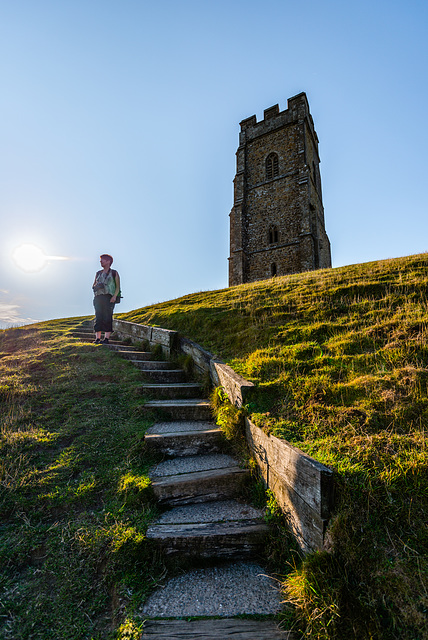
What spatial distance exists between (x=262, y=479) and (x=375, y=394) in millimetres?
1396

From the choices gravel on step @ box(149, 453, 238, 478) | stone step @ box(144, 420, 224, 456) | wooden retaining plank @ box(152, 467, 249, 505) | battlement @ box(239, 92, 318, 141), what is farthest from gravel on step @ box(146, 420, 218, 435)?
battlement @ box(239, 92, 318, 141)

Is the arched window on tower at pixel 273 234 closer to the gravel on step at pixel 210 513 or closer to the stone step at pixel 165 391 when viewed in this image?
the stone step at pixel 165 391

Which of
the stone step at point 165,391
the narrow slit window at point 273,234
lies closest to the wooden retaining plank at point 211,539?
the stone step at point 165,391

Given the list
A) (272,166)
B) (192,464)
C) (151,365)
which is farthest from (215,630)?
(272,166)

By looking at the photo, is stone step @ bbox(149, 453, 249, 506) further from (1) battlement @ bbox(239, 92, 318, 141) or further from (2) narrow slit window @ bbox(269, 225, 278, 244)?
(1) battlement @ bbox(239, 92, 318, 141)

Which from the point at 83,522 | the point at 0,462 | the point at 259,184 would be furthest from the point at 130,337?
the point at 259,184

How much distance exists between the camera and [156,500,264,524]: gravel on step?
2406 mm

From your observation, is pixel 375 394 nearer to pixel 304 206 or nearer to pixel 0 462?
pixel 0 462

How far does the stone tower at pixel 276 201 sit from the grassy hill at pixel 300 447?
1643 cm

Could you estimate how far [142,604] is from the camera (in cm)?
181

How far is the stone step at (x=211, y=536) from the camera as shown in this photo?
7.08ft

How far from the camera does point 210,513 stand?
99.0 inches

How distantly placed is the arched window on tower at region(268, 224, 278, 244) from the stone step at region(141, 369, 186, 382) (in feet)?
61.0

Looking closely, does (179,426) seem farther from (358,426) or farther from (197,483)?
(358,426)
